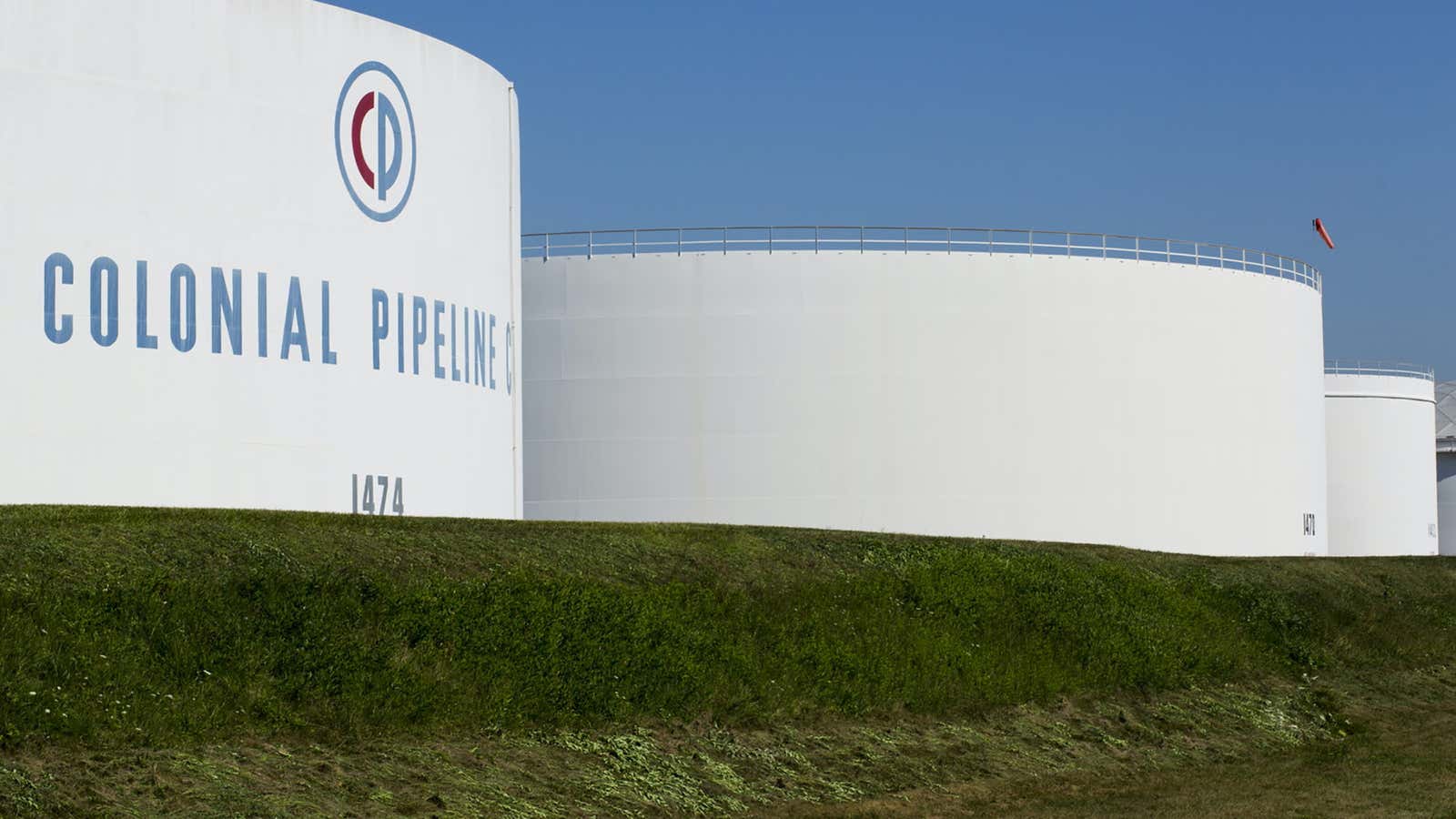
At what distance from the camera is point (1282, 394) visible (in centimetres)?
4212

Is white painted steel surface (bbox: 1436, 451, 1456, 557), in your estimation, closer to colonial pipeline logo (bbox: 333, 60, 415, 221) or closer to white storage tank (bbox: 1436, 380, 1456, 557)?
white storage tank (bbox: 1436, 380, 1456, 557)

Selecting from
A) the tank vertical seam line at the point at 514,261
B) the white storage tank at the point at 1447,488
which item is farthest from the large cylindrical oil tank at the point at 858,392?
the white storage tank at the point at 1447,488

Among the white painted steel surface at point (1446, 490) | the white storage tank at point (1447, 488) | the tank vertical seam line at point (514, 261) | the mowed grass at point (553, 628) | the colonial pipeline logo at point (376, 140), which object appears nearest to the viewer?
the mowed grass at point (553, 628)

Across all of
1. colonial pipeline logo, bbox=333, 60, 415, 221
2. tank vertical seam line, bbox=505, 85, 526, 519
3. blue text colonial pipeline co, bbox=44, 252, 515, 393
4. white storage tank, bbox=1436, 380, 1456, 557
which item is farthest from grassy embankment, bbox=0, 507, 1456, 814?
white storage tank, bbox=1436, 380, 1456, 557

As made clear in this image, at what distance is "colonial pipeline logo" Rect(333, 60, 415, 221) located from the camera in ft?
77.2

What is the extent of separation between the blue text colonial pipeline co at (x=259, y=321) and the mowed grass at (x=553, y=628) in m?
3.31

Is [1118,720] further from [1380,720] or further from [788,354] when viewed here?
[788,354]

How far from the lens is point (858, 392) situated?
3681 cm

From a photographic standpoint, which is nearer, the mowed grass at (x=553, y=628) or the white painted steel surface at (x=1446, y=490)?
the mowed grass at (x=553, y=628)

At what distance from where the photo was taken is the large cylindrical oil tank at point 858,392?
121 ft

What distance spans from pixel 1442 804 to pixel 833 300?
71.0 feet

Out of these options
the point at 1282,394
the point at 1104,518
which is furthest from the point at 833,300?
the point at 1282,394

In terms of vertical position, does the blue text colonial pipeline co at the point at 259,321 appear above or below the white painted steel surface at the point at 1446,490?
above

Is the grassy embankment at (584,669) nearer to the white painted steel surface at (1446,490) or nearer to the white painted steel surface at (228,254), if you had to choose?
the white painted steel surface at (228,254)
